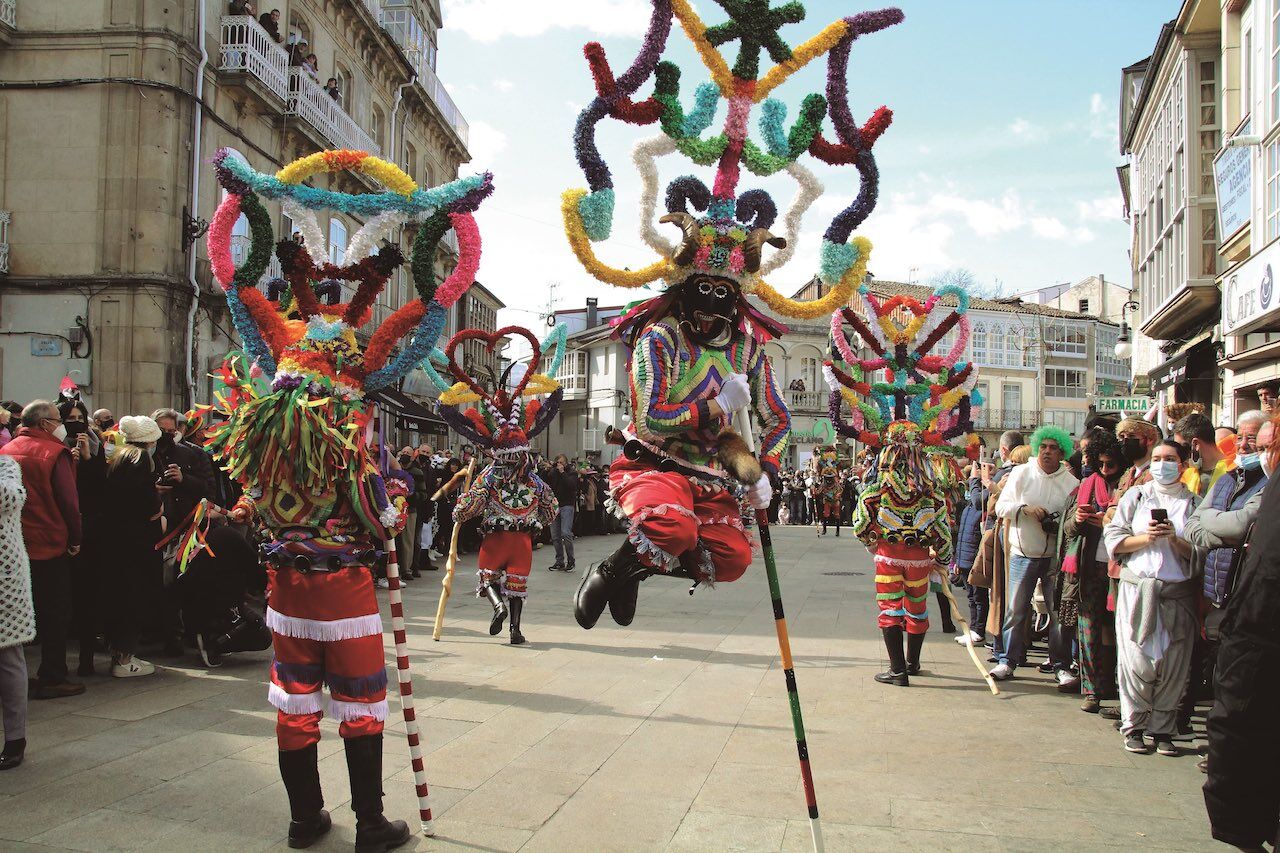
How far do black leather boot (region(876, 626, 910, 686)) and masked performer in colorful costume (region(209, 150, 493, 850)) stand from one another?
4.30 meters

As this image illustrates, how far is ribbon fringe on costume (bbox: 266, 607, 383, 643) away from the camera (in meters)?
4.03

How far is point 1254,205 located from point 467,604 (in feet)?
42.4

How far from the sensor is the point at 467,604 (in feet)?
37.2

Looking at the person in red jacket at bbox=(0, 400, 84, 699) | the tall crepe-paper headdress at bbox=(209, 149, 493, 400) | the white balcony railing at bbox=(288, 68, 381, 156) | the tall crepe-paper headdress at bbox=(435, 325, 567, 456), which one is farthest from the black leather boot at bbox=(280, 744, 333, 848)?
the white balcony railing at bbox=(288, 68, 381, 156)

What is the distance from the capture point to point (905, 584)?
7.35m

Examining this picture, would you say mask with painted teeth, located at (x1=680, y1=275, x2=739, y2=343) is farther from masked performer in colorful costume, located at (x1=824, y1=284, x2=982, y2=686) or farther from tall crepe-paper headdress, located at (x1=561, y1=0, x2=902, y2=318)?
masked performer in colorful costume, located at (x1=824, y1=284, x2=982, y2=686)

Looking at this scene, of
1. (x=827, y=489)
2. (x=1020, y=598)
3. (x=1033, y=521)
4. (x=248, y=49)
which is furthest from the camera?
(x=827, y=489)

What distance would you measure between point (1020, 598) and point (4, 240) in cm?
1709

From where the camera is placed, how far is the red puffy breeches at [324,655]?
13.2 feet

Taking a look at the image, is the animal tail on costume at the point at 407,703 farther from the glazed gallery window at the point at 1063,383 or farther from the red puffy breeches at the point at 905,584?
the glazed gallery window at the point at 1063,383

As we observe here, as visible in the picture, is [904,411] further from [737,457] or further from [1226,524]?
[737,457]

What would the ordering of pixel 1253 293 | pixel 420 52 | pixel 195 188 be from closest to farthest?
1. pixel 1253 293
2. pixel 195 188
3. pixel 420 52

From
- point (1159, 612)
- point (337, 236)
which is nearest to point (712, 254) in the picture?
point (1159, 612)

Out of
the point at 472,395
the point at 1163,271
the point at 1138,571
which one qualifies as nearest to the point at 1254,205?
the point at 1163,271
